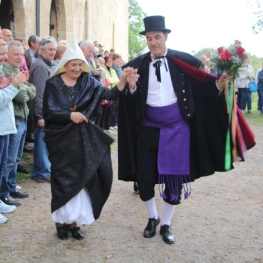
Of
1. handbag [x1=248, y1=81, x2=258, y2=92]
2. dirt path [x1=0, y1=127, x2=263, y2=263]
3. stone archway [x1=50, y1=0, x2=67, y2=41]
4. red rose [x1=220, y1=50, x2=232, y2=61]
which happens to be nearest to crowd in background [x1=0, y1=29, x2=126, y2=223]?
dirt path [x1=0, y1=127, x2=263, y2=263]

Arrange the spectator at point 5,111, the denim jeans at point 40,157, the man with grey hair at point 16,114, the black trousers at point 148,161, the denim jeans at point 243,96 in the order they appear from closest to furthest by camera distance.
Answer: the black trousers at point 148,161, the spectator at point 5,111, the man with grey hair at point 16,114, the denim jeans at point 40,157, the denim jeans at point 243,96

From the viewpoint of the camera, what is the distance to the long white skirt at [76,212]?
414 cm

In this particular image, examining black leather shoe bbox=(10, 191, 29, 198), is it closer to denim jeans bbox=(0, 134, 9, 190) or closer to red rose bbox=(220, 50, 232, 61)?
denim jeans bbox=(0, 134, 9, 190)

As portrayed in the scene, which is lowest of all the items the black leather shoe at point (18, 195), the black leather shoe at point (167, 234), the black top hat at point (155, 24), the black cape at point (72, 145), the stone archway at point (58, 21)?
the black leather shoe at point (18, 195)

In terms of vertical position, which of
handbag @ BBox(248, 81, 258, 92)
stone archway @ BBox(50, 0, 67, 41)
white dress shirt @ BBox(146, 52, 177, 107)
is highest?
stone archway @ BBox(50, 0, 67, 41)

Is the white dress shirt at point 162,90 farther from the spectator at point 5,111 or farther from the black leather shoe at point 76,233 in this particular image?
the black leather shoe at point 76,233

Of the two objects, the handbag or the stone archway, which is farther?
the handbag

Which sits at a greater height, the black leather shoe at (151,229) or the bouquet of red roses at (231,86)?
the bouquet of red roses at (231,86)

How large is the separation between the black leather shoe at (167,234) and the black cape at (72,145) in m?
0.78

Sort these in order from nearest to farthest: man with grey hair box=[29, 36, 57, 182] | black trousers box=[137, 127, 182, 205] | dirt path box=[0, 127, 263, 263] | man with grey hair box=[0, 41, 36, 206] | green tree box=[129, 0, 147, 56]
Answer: dirt path box=[0, 127, 263, 263]
black trousers box=[137, 127, 182, 205]
man with grey hair box=[0, 41, 36, 206]
man with grey hair box=[29, 36, 57, 182]
green tree box=[129, 0, 147, 56]

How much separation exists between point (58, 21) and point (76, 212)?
10081 millimetres

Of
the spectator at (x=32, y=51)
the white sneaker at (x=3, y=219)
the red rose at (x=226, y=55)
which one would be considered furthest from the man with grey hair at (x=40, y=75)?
the red rose at (x=226, y=55)

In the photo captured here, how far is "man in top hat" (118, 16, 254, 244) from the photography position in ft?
14.0

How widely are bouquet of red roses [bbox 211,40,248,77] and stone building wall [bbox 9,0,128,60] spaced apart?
704 centimetres
